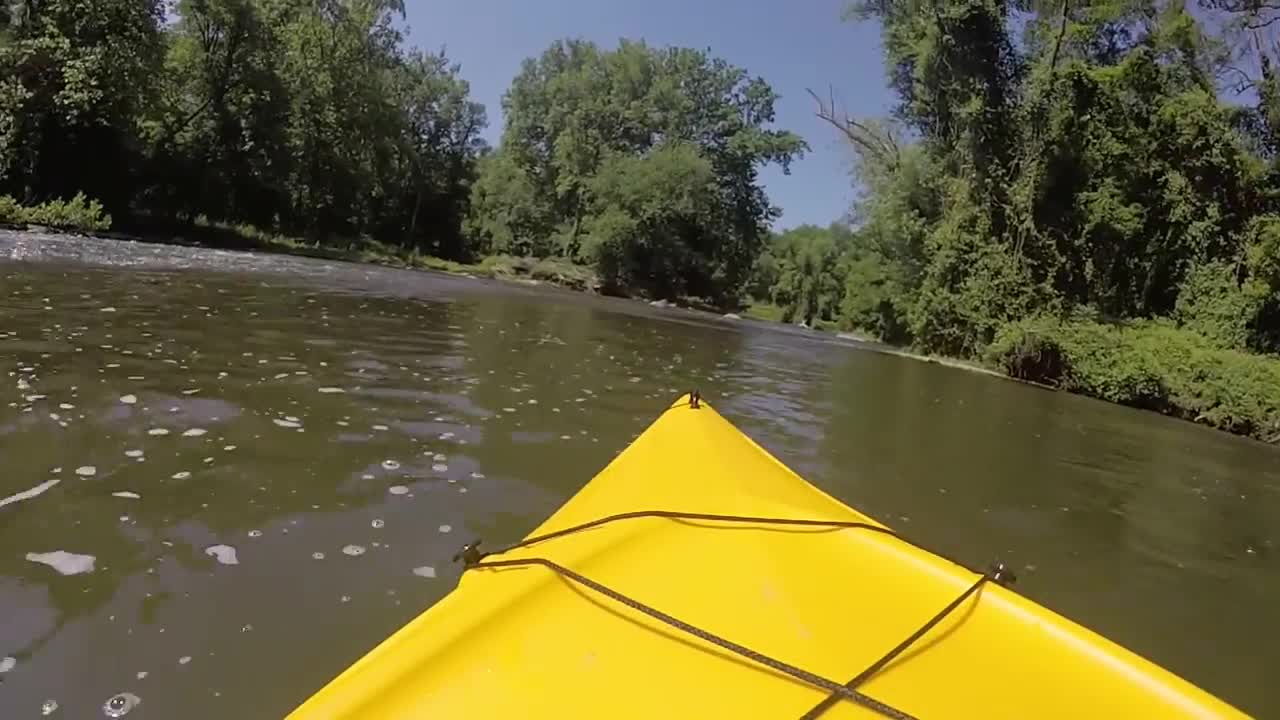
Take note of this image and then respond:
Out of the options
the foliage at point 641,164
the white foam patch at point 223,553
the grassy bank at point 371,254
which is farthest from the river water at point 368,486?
the foliage at point 641,164

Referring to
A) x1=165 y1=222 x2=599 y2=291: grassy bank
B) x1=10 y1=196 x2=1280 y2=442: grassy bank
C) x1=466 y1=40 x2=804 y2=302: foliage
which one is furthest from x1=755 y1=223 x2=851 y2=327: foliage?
x1=10 y1=196 x2=1280 y2=442: grassy bank

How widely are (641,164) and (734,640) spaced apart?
123ft

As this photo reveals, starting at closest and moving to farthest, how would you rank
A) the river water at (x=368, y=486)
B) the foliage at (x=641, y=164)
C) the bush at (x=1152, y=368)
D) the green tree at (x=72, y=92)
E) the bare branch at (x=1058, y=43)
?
the river water at (x=368, y=486) → the bush at (x=1152, y=368) → the bare branch at (x=1058, y=43) → the green tree at (x=72, y=92) → the foliage at (x=641, y=164)

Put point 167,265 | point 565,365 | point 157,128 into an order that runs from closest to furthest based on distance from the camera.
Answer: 1. point 565,365
2. point 167,265
3. point 157,128

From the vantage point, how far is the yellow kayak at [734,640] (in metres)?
1.61

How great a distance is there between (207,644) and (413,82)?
4437 centimetres

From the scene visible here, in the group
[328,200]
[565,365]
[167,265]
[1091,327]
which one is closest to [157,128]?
[328,200]

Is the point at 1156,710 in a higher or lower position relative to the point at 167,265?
higher

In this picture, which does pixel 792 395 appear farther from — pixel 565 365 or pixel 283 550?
pixel 283 550

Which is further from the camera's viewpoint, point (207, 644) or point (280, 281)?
point (280, 281)

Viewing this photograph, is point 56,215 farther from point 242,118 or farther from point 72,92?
point 242,118

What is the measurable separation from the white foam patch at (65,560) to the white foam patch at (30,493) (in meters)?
0.63

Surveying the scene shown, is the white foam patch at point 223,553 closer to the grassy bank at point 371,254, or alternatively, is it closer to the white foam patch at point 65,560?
the white foam patch at point 65,560

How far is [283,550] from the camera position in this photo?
345 centimetres
